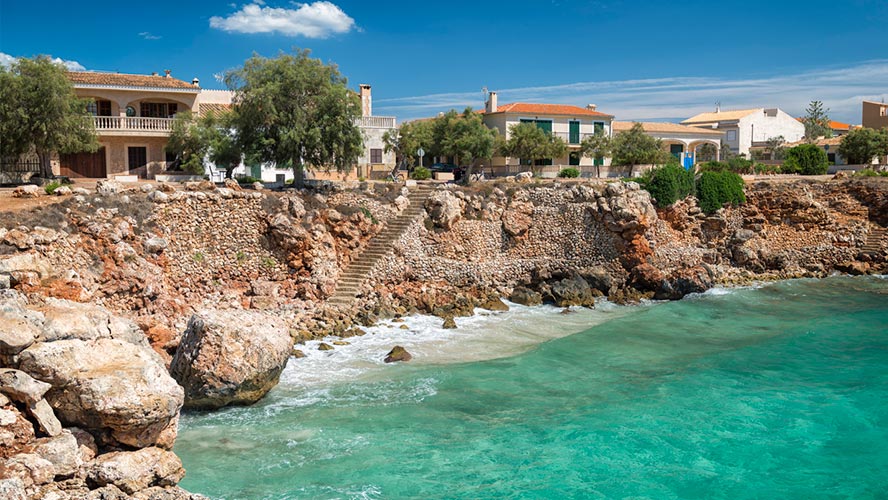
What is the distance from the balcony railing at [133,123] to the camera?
41781mm

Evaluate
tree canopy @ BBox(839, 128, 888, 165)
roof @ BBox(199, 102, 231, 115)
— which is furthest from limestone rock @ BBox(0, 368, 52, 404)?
tree canopy @ BBox(839, 128, 888, 165)

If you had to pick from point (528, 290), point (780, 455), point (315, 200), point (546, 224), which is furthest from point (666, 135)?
point (780, 455)

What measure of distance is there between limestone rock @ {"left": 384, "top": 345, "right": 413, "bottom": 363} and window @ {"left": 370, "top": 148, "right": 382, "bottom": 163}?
95.5ft

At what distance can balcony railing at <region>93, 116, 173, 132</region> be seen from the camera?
41781mm

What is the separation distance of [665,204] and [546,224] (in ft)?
26.5

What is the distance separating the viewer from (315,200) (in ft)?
115

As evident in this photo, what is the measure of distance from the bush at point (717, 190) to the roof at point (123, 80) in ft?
113

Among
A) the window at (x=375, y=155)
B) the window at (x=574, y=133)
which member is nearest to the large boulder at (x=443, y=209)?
the window at (x=375, y=155)

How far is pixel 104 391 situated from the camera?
526 inches

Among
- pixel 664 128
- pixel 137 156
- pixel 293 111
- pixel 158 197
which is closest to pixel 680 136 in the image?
pixel 664 128

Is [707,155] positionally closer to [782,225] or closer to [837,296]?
[782,225]

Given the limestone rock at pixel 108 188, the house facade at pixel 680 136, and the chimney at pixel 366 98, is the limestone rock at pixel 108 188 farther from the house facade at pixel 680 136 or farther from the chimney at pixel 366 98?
the house facade at pixel 680 136

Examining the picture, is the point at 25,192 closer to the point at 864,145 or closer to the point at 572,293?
the point at 572,293

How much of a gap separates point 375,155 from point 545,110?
18697mm
